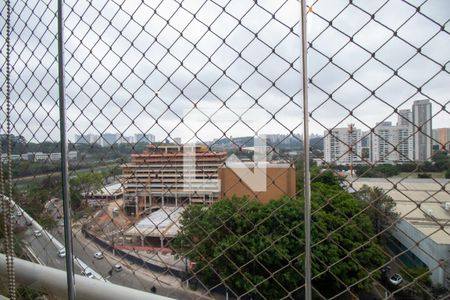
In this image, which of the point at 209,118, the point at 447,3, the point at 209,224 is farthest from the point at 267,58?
the point at 209,224

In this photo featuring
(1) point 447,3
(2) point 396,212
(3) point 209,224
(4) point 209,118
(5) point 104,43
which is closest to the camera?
(1) point 447,3

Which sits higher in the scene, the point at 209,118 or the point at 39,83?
the point at 39,83

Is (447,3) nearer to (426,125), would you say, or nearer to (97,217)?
(426,125)

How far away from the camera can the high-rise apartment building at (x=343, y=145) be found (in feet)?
1.93

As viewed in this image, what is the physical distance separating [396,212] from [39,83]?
47.0 inches

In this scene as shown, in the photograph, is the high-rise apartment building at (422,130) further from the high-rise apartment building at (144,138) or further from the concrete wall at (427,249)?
the high-rise apartment building at (144,138)

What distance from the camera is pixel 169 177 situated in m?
0.97

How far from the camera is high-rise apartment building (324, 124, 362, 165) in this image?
0.59m

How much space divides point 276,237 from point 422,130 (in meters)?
0.48

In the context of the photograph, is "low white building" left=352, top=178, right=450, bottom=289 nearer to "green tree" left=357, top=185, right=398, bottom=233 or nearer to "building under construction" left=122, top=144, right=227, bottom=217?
"green tree" left=357, top=185, right=398, bottom=233

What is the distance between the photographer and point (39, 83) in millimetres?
1036

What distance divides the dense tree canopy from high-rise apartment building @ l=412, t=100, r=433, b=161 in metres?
0.19

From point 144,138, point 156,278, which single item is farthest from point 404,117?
point 156,278

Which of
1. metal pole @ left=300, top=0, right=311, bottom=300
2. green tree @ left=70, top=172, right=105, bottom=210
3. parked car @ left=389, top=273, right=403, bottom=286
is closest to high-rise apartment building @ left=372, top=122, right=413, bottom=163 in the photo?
metal pole @ left=300, top=0, right=311, bottom=300
